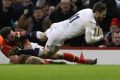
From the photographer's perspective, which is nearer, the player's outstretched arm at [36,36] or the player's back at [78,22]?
the player's back at [78,22]

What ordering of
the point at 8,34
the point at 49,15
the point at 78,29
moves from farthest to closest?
the point at 49,15, the point at 8,34, the point at 78,29

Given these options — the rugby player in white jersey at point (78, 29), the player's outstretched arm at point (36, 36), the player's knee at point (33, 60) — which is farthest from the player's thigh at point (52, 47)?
the player's knee at point (33, 60)

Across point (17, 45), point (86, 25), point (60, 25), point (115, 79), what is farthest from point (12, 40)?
point (115, 79)

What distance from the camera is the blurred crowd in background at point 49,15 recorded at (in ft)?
38.8

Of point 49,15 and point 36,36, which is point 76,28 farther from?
point 49,15

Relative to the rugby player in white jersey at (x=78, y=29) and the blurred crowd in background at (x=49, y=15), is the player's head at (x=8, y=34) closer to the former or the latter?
the rugby player in white jersey at (x=78, y=29)

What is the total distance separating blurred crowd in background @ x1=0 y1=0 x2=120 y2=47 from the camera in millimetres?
11812

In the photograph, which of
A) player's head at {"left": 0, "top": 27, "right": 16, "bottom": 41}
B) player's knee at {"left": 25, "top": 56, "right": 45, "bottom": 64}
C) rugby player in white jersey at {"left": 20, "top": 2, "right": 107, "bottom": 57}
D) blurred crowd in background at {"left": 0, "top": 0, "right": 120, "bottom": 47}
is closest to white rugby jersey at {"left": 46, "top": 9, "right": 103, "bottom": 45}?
rugby player in white jersey at {"left": 20, "top": 2, "right": 107, "bottom": 57}


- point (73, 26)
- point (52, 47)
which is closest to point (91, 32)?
point (73, 26)

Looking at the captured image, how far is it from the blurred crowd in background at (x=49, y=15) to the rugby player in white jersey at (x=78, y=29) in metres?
1.22

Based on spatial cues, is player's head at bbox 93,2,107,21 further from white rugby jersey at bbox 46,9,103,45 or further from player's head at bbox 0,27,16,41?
player's head at bbox 0,27,16,41

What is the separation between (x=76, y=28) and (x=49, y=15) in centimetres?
254

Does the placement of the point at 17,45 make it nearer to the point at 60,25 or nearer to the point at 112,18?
the point at 60,25

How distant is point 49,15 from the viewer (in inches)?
502
